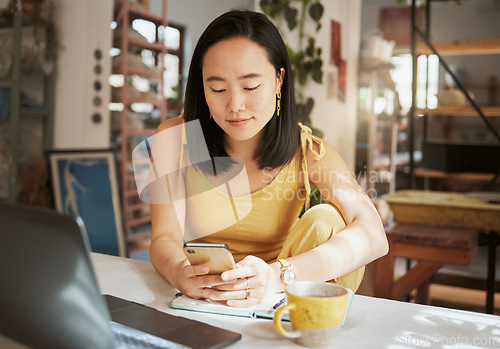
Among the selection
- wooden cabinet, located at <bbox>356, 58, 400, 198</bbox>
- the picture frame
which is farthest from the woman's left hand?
wooden cabinet, located at <bbox>356, 58, 400, 198</bbox>

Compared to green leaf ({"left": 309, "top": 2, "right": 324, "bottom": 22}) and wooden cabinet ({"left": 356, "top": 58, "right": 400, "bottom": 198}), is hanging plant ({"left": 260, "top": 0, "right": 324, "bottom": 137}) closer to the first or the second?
green leaf ({"left": 309, "top": 2, "right": 324, "bottom": 22})

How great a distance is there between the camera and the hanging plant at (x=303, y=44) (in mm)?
3885

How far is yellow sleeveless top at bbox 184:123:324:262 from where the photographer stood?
146 cm

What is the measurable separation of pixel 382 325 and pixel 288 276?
261mm

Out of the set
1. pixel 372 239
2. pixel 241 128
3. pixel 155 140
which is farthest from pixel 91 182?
pixel 372 239

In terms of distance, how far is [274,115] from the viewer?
4.72 ft

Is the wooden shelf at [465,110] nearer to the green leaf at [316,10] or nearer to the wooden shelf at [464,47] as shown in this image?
the wooden shelf at [464,47]

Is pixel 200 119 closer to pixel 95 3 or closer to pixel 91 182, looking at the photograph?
pixel 91 182

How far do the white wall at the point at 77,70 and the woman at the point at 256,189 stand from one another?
85.5 inches

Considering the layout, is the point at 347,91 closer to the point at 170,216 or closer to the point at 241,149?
the point at 241,149

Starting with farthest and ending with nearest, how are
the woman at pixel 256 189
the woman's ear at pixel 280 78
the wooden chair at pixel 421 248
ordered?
the wooden chair at pixel 421 248
the woman's ear at pixel 280 78
the woman at pixel 256 189

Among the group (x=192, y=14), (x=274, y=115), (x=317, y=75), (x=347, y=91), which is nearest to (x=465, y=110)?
(x=317, y=75)

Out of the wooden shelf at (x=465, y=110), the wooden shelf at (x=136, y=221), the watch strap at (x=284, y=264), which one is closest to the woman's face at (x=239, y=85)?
the watch strap at (x=284, y=264)

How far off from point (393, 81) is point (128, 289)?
4.86 metres
